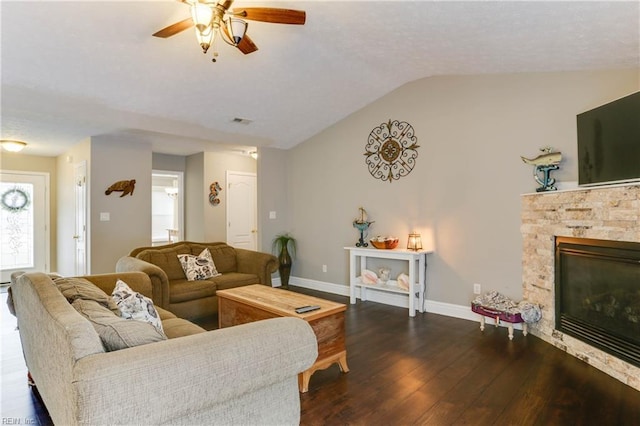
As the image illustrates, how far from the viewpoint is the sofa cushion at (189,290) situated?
3.83 m

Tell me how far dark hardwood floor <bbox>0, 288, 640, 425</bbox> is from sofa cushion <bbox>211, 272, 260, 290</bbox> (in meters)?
1.51

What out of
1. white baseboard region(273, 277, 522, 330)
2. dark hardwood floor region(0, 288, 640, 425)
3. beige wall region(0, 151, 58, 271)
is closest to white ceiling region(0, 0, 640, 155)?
beige wall region(0, 151, 58, 271)

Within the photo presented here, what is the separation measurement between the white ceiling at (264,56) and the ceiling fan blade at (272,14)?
1.90 ft

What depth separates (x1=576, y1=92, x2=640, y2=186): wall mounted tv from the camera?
265 centimetres

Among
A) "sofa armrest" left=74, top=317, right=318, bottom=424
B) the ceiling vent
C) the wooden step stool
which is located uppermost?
the ceiling vent

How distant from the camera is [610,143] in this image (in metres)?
2.86

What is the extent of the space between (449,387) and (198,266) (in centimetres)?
310

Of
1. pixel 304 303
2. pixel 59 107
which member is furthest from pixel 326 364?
pixel 59 107

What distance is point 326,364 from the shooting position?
267 cm

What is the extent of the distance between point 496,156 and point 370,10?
2180mm

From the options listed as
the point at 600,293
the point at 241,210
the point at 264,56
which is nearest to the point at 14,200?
the point at 241,210

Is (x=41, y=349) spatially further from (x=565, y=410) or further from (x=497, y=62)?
(x=497, y=62)

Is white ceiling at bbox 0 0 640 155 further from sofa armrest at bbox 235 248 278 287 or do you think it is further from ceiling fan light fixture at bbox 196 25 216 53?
sofa armrest at bbox 235 248 278 287

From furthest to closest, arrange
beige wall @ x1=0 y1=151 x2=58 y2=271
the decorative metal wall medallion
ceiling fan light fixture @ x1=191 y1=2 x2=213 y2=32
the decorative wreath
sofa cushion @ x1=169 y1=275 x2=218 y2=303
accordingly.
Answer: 1. beige wall @ x1=0 y1=151 x2=58 y2=271
2. the decorative wreath
3. the decorative metal wall medallion
4. sofa cushion @ x1=169 y1=275 x2=218 y2=303
5. ceiling fan light fixture @ x1=191 y1=2 x2=213 y2=32
